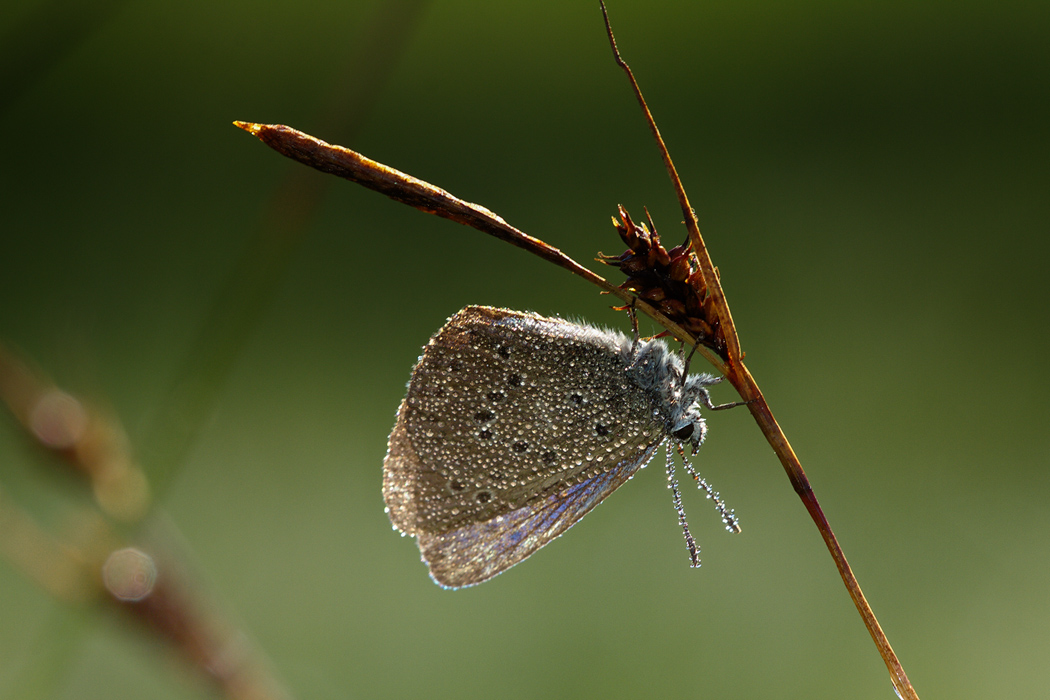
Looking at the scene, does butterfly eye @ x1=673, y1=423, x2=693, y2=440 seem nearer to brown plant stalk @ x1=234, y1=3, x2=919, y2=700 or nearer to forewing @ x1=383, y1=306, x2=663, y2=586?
forewing @ x1=383, y1=306, x2=663, y2=586

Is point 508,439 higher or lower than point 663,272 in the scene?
lower

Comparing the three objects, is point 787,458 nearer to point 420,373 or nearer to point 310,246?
point 420,373

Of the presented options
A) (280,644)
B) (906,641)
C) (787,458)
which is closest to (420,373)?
(787,458)

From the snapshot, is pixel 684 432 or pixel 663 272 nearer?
pixel 663 272

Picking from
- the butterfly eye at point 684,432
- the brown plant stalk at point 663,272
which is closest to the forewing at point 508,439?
the butterfly eye at point 684,432

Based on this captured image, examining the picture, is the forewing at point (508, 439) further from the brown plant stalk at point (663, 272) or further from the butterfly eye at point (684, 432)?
the brown plant stalk at point (663, 272)

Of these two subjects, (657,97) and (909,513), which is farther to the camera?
(657,97)
